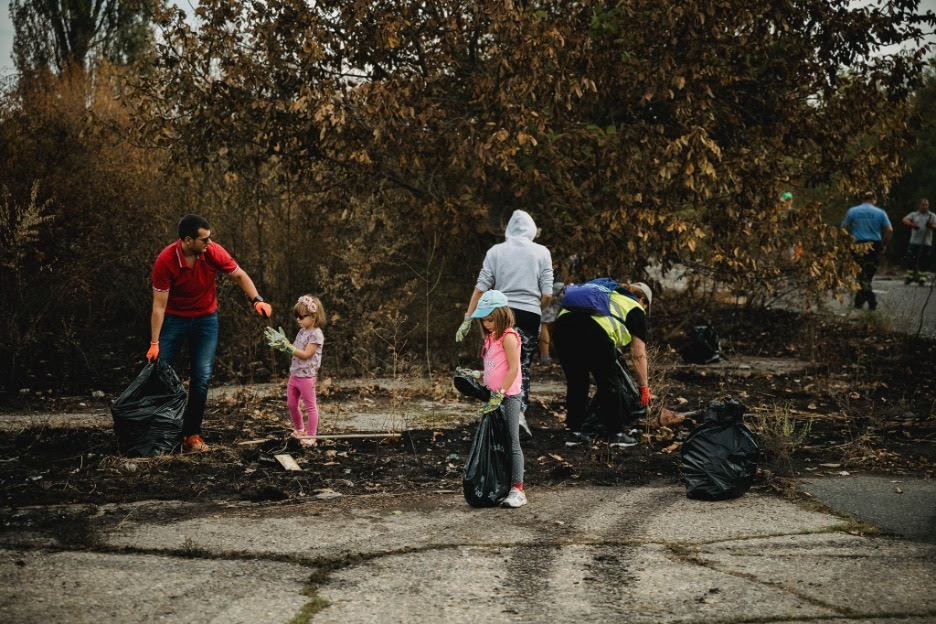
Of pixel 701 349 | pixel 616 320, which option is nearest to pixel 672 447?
pixel 616 320

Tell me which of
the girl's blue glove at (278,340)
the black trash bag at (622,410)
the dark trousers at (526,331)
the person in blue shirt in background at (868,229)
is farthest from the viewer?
the person in blue shirt in background at (868,229)

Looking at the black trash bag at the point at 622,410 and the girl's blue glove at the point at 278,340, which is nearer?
the girl's blue glove at the point at 278,340

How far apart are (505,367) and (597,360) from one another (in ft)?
5.89

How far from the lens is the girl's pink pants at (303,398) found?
6949 mm

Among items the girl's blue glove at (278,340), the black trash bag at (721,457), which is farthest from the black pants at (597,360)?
the girl's blue glove at (278,340)

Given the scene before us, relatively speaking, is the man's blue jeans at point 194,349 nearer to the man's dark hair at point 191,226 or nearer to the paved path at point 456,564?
the man's dark hair at point 191,226

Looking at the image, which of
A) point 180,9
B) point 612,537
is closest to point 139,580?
point 612,537

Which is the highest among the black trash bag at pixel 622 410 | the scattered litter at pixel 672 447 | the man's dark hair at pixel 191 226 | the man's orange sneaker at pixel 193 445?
the man's dark hair at pixel 191 226

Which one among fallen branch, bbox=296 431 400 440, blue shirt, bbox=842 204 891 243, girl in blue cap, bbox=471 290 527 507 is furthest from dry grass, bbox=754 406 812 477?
blue shirt, bbox=842 204 891 243

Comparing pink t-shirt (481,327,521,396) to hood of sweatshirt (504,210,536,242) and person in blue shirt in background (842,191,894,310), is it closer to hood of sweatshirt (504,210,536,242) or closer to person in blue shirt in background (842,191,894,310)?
hood of sweatshirt (504,210,536,242)

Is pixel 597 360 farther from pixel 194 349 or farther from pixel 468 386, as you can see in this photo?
pixel 194 349

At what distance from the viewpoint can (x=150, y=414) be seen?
256 inches

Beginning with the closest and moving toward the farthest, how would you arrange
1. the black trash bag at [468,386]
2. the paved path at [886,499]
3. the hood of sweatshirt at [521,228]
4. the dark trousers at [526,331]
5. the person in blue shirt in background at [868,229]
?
1. the paved path at [886,499]
2. the black trash bag at [468,386]
3. the dark trousers at [526,331]
4. the hood of sweatshirt at [521,228]
5. the person in blue shirt in background at [868,229]

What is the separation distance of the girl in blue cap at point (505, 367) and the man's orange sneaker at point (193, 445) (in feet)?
7.87
